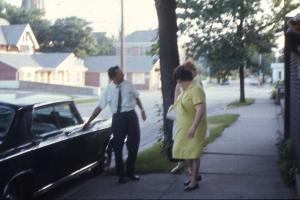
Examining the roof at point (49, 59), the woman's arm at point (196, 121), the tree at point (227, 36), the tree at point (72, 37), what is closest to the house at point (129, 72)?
the tree at point (72, 37)

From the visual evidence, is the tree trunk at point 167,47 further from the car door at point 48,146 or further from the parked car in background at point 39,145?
the car door at point 48,146

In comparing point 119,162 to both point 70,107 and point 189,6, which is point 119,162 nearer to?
point 70,107

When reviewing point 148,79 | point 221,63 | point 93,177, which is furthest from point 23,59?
point 93,177

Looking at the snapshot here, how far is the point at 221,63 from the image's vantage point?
30891 mm

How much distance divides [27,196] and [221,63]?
84.8 feet

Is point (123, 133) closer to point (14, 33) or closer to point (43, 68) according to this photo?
point (43, 68)

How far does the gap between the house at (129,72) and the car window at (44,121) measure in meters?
68.1

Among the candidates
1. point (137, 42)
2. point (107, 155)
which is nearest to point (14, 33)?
point (137, 42)

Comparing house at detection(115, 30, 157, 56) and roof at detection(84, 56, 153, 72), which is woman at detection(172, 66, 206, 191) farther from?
house at detection(115, 30, 157, 56)

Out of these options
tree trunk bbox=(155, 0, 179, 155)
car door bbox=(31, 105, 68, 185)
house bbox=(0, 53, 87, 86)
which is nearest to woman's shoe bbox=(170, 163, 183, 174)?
tree trunk bbox=(155, 0, 179, 155)

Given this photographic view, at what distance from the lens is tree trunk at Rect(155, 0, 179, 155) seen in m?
9.20

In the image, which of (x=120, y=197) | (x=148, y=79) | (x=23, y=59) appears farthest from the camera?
(x=148, y=79)

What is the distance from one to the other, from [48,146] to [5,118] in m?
0.62

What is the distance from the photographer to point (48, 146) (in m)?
6.24
